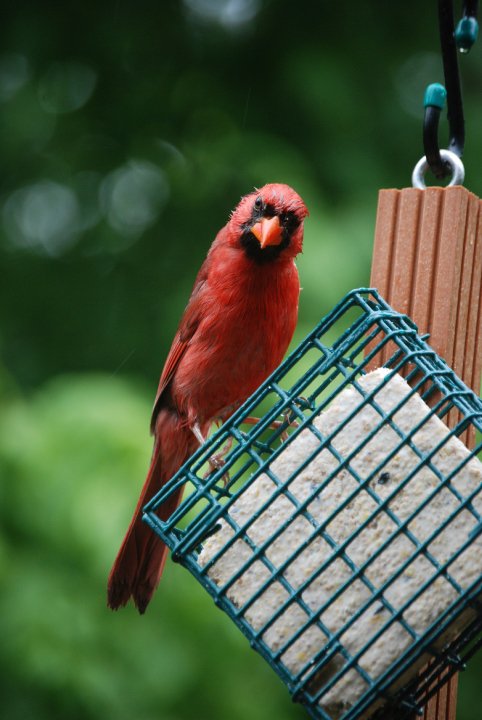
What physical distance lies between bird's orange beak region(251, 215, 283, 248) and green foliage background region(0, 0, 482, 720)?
789mm

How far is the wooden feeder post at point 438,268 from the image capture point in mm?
2375

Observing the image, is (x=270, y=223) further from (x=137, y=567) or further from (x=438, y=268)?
(x=137, y=567)

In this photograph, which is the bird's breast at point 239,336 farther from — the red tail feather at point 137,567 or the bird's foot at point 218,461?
the red tail feather at point 137,567

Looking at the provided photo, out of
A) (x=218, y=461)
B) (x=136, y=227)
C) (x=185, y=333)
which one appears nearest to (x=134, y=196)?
(x=136, y=227)

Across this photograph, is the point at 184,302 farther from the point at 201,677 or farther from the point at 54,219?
the point at 201,677

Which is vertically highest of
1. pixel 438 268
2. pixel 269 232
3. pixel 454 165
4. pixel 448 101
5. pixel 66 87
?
pixel 66 87

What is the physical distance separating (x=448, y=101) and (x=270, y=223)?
757mm

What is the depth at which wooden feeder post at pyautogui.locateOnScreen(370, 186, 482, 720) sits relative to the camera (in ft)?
7.79

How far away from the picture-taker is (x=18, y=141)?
17.1 ft

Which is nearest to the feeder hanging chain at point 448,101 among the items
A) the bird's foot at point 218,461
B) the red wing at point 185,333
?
the bird's foot at point 218,461

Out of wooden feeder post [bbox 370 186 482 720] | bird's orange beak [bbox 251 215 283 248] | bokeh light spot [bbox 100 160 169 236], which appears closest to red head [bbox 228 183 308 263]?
bird's orange beak [bbox 251 215 283 248]

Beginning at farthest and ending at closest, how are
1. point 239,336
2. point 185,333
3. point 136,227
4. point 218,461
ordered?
point 136,227, point 185,333, point 239,336, point 218,461

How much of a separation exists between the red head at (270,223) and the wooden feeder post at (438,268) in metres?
0.56

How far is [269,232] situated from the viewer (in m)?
2.96
